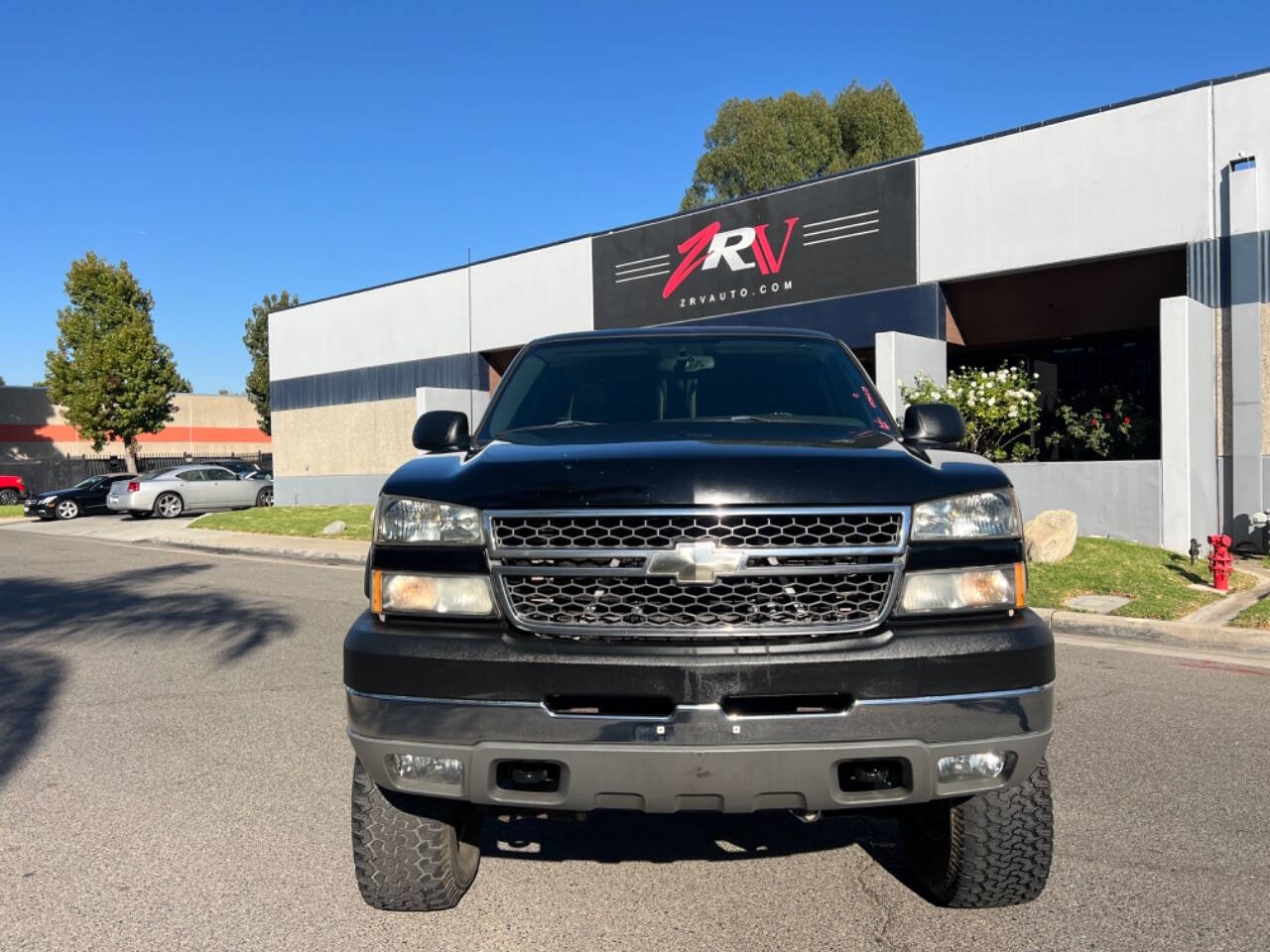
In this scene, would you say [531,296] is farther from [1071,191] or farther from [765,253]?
[1071,191]

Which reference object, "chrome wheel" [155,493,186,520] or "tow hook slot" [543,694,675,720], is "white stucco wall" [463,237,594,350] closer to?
"chrome wheel" [155,493,186,520]

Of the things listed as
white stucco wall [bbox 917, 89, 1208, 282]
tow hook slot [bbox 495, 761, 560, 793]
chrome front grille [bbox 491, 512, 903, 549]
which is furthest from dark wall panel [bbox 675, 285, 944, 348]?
tow hook slot [bbox 495, 761, 560, 793]

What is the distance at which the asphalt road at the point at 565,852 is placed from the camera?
3.15 m

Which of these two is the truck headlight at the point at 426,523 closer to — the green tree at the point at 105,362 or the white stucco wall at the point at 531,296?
the white stucco wall at the point at 531,296

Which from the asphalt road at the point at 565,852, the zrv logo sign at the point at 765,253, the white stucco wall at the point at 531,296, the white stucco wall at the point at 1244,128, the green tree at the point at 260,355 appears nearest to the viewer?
the asphalt road at the point at 565,852

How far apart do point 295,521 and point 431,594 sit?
20.7 m

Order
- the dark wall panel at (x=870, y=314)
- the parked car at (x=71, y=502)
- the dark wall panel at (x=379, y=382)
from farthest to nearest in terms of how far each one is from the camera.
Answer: the parked car at (x=71, y=502)
the dark wall panel at (x=379, y=382)
the dark wall panel at (x=870, y=314)

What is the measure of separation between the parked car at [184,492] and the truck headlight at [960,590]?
91.0 ft

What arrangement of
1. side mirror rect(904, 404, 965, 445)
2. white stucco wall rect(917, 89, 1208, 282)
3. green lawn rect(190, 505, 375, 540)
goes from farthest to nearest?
green lawn rect(190, 505, 375, 540), white stucco wall rect(917, 89, 1208, 282), side mirror rect(904, 404, 965, 445)

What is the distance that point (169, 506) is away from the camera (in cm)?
2742

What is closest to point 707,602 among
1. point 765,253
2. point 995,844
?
point 995,844

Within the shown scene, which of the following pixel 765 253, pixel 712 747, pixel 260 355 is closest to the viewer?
pixel 712 747

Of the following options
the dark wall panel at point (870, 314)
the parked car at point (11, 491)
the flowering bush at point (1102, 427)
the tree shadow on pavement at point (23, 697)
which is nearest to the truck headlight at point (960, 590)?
the tree shadow on pavement at point (23, 697)

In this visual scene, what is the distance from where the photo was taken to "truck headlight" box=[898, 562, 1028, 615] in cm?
277
